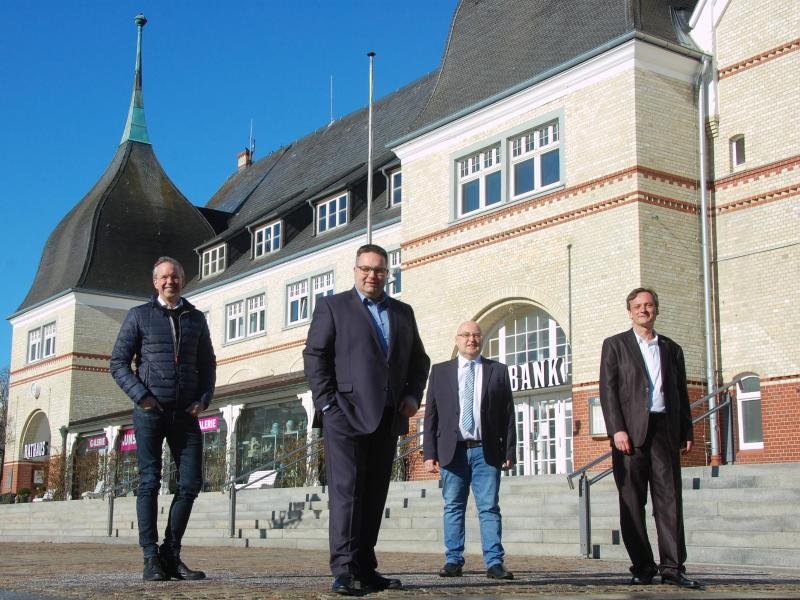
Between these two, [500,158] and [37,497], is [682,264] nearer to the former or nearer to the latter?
[500,158]

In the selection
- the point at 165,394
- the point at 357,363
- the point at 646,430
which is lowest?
the point at 646,430

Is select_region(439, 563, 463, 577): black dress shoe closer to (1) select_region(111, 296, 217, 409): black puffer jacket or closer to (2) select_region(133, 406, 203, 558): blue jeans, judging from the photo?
(2) select_region(133, 406, 203, 558): blue jeans

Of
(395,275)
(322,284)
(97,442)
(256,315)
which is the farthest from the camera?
(97,442)

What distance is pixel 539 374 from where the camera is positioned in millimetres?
22906

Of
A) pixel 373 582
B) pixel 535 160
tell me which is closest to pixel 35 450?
pixel 535 160

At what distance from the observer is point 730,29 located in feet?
72.1

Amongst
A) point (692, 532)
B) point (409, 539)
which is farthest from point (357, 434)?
point (409, 539)

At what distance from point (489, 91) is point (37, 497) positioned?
26391mm

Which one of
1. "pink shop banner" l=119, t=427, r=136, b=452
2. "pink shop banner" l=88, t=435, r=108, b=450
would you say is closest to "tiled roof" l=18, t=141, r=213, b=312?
"pink shop banner" l=88, t=435, r=108, b=450

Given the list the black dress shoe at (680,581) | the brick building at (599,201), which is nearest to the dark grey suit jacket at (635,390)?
the black dress shoe at (680,581)

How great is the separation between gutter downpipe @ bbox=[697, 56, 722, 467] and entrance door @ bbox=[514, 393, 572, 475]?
3.20 m

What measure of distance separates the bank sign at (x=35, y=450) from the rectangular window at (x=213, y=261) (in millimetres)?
9789

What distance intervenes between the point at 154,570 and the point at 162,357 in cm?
147

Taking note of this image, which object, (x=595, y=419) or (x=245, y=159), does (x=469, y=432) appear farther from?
(x=245, y=159)
